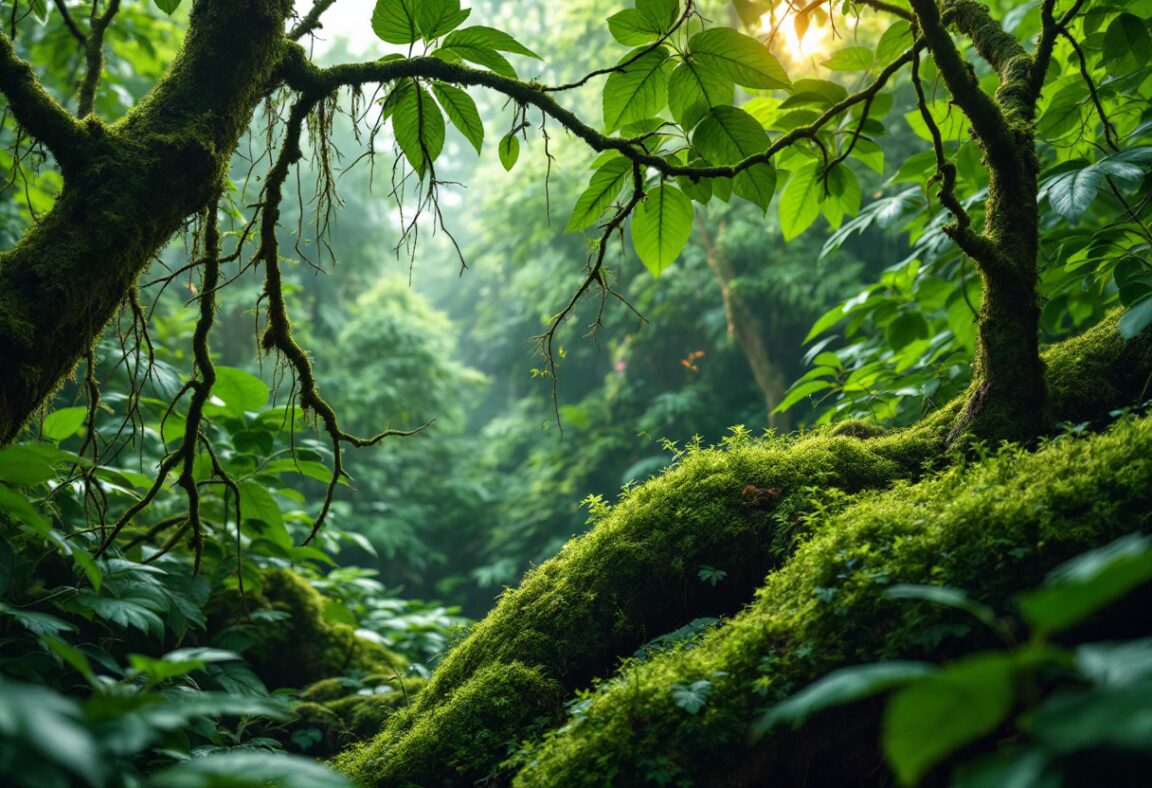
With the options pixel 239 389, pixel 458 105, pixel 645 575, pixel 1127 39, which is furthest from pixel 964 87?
pixel 239 389

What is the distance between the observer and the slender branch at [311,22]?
2129 mm

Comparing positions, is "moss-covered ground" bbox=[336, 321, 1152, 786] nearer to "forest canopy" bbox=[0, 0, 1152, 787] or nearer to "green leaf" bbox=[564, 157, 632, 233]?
"forest canopy" bbox=[0, 0, 1152, 787]

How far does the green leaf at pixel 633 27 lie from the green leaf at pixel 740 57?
11 cm

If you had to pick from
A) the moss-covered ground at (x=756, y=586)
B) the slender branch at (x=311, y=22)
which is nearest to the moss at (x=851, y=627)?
the moss-covered ground at (x=756, y=586)

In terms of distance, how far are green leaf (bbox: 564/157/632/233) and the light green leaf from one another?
1.39 m

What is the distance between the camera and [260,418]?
297 centimetres

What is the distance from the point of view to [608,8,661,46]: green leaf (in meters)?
1.83

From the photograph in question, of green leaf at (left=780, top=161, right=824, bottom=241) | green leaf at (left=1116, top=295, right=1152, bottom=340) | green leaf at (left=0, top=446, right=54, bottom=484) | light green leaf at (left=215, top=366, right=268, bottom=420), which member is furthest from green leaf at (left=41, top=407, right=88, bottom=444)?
green leaf at (left=1116, top=295, right=1152, bottom=340)

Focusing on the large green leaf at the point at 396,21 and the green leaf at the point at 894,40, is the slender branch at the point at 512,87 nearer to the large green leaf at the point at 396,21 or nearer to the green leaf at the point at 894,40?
the large green leaf at the point at 396,21

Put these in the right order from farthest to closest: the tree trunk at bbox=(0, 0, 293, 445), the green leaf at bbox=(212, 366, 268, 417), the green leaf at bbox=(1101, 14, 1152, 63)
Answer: the green leaf at bbox=(212, 366, 268, 417)
the green leaf at bbox=(1101, 14, 1152, 63)
the tree trunk at bbox=(0, 0, 293, 445)

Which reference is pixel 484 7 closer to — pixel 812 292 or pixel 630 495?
pixel 812 292

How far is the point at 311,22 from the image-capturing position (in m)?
2.16

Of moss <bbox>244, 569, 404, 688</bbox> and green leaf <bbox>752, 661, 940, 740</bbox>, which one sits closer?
green leaf <bbox>752, 661, 940, 740</bbox>

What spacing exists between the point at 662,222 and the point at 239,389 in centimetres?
172
